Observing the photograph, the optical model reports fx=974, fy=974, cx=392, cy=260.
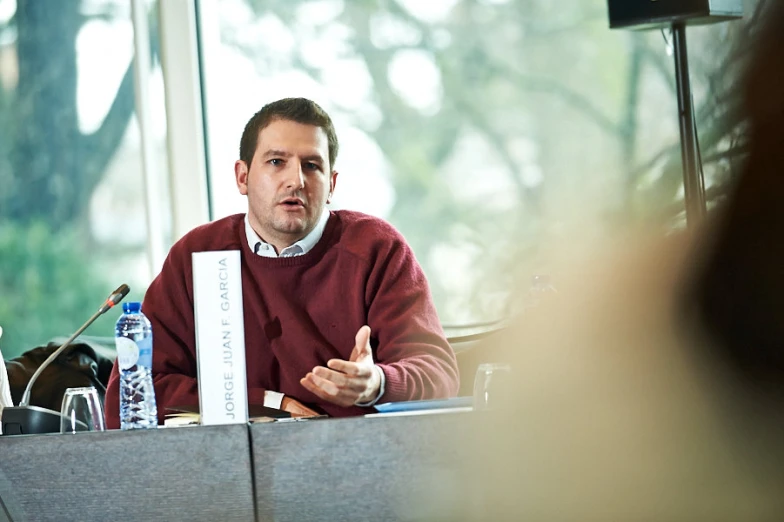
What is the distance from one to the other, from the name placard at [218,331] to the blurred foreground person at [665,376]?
0.58 meters

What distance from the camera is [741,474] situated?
0.57 m

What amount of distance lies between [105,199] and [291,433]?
115 inches

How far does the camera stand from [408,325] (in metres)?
2.22

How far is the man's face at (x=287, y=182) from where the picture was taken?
92.3 inches

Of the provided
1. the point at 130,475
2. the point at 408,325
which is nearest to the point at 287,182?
the point at 408,325

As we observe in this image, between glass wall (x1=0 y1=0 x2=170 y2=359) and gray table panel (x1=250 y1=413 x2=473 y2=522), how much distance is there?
2781 mm

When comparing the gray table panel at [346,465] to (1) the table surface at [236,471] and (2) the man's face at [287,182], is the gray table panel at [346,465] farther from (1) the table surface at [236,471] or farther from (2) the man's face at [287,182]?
(2) the man's face at [287,182]

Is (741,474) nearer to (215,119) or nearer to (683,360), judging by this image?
(683,360)

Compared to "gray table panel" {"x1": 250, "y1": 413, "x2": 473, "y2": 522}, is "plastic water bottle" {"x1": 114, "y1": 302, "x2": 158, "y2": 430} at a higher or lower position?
lower

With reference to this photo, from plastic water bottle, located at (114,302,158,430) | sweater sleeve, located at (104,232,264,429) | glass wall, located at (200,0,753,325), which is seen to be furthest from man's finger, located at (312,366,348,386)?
glass wall, located at (200,0,753,325)

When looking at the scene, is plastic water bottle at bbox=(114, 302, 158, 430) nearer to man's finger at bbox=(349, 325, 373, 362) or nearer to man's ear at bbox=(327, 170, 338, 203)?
man's finger at bbox=(349, 325, 373, 362)

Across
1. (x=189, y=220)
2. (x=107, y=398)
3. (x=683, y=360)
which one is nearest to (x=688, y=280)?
(x=683, y=360)

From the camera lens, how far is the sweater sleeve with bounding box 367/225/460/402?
7.00 ft

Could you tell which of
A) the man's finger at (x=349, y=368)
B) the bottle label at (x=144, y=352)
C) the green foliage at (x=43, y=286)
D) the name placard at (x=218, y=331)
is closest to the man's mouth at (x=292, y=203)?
the bottle label at (x=144, y=352)
